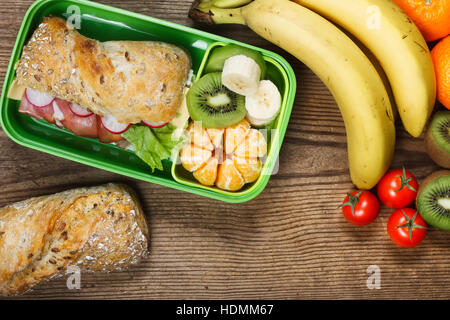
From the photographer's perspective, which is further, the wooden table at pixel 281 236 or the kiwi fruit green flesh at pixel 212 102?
the wooden table at pixel 281 236

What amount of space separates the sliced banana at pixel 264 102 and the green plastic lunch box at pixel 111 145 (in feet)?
0.17

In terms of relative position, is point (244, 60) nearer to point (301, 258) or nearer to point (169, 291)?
point (301, 258)

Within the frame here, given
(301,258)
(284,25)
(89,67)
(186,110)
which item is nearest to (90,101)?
(89,67)

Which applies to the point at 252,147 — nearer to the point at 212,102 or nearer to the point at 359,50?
the point at 212,102

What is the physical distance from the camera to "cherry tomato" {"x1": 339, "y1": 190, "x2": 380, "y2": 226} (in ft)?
5.31

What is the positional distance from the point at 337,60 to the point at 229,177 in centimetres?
56

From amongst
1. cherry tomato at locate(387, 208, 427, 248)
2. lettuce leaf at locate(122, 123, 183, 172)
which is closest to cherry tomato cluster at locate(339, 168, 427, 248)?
cherry tomato at locate(387, 208, 427, 248)

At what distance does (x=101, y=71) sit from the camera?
1.46 m

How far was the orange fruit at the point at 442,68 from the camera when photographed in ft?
4.71

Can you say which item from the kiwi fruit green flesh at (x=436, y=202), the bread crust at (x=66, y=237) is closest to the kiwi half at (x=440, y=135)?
the kiwi fruit green flesh at (x=436, y=202)

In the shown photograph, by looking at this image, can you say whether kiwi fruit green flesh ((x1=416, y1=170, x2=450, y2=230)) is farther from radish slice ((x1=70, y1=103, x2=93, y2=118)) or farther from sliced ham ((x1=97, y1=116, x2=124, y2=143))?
radish slice ((x1=70, y1=103, x2=93, y2=118))

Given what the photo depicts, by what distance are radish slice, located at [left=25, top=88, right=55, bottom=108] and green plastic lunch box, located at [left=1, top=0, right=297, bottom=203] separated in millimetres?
79

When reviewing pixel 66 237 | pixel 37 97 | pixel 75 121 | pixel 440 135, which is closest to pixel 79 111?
pixel 75 121

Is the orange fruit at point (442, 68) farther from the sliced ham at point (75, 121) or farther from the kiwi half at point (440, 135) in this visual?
the sliced ham at point (75, 121)
